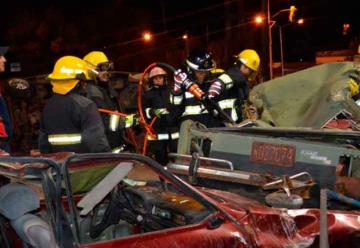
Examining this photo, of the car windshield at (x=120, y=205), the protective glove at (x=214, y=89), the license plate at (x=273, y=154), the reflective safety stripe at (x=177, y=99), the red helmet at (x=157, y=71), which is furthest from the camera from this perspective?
the red helmet at (x=157, y=71)

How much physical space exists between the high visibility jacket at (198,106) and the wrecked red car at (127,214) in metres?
2.31

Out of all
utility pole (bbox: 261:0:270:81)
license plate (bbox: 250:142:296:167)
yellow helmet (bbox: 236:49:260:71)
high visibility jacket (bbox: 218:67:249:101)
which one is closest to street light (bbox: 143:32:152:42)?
utility pole (bbox: 261:0:270:81)

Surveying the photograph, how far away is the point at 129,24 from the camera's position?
25047 mm

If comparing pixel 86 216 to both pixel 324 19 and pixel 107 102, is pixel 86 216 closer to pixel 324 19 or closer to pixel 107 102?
pixel 107 102

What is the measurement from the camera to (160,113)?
7.36 meters

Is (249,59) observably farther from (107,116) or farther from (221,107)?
(107,116)

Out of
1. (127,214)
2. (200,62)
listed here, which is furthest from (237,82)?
(127,214)

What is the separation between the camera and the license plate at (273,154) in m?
4.93

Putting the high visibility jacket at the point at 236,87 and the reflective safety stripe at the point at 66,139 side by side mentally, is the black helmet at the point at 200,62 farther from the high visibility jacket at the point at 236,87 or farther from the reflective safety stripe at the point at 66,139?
the reflective safety stripe at the point at 66,139

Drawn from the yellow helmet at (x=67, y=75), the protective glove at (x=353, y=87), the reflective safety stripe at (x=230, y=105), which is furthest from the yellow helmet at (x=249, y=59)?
the yellow helmet at (x=67, y=75)

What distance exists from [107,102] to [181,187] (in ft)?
10.5

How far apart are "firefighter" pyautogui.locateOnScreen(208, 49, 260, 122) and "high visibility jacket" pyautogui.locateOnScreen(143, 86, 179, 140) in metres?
1.00

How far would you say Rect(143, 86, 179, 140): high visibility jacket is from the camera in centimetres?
728

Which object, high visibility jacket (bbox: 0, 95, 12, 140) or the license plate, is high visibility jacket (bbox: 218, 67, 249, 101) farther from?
high visibility jacket (bbox: 0, 95, 12, 140)
